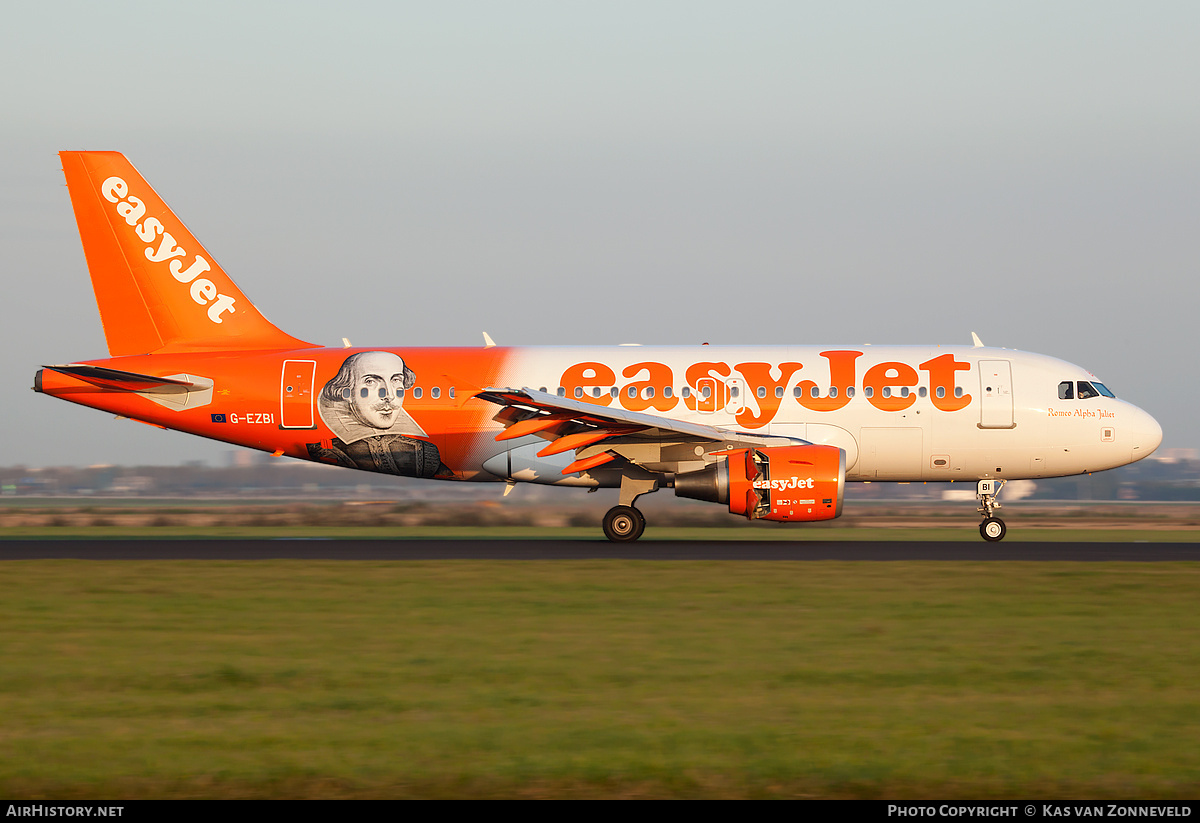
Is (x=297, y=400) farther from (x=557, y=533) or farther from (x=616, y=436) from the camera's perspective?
(x=557, y=533)

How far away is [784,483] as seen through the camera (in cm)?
2197

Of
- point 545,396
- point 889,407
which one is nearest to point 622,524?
point 545,396

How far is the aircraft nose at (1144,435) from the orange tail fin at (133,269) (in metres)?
19.4

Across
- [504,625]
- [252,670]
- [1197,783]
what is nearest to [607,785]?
[1197,783]

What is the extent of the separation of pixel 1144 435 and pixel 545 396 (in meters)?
12.9

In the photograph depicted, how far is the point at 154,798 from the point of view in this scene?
6.23m

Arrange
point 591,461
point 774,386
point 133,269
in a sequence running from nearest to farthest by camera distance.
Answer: point 591,461 → point 774,386 → point 133,269

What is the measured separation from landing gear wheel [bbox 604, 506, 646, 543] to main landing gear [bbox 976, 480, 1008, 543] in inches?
292

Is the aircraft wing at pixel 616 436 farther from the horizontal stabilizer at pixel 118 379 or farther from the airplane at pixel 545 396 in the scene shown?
the horizontal stabilizer at pixel 118 379

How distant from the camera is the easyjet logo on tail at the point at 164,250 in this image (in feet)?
85.0

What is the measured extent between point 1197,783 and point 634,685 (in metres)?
4.14

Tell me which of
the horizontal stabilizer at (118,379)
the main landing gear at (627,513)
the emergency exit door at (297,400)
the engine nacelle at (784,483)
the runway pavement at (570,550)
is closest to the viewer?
the runway pavement at (570,550)

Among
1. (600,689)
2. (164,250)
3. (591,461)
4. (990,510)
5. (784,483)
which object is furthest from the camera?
(164,250)

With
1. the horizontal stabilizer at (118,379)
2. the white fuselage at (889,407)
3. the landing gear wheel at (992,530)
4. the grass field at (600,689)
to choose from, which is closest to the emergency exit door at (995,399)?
the white fuselage at (889,407)
